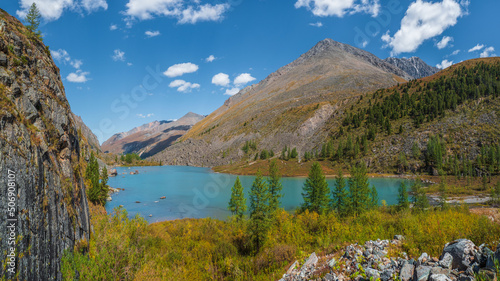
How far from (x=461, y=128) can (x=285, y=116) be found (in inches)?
4042

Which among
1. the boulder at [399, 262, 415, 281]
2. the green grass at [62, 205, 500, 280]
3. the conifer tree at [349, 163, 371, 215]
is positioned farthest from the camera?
the conifer tree at [349, 163, 371, 215]

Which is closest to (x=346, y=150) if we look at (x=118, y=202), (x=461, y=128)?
(x=461, y=128)

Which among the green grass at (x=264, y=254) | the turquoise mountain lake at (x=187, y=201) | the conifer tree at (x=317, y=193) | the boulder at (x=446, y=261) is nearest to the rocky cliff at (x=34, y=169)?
the green grass at (x=264, y=254)

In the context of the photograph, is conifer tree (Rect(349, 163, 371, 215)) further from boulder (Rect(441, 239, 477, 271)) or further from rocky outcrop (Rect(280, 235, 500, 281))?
boulder (Rect(441, 239, 477, 271))

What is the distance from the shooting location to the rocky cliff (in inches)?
A: 290

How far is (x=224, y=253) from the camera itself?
17.5 m

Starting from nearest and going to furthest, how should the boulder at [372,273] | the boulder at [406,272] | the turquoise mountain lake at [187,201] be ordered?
the boulder at [406,272]
the boulder at [372,273]
the turquoise mountain lake at [187,201]

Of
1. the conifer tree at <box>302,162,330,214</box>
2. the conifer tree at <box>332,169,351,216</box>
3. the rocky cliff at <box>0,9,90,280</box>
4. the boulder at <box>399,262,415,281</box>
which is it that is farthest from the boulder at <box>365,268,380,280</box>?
the conifer tree at <box>332,169,351,216</box>

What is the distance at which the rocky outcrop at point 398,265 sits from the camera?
4.95m

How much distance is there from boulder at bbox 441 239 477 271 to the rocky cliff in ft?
41.0

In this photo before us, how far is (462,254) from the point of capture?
5.37 meters

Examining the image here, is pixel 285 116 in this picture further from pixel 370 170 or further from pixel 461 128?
pixel 461 128

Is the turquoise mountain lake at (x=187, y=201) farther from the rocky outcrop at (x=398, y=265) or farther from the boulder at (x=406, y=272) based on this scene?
the boulder at (x=406, y=272)

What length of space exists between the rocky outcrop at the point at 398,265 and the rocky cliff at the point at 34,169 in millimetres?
9867
